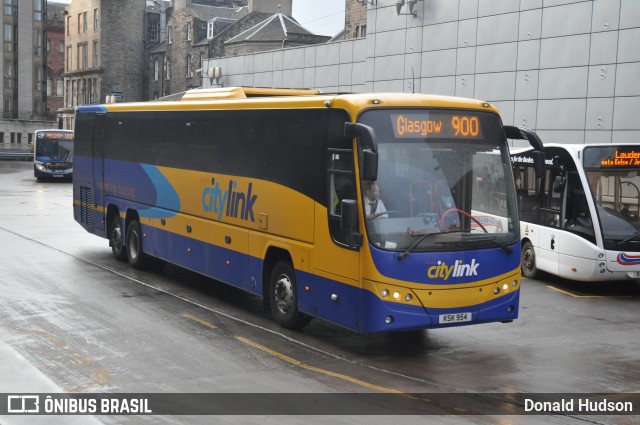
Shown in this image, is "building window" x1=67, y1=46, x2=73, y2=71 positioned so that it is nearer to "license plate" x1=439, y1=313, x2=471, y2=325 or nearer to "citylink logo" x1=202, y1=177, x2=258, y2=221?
"citylink logo" x1=202, y1=177, x2=258, y2=221

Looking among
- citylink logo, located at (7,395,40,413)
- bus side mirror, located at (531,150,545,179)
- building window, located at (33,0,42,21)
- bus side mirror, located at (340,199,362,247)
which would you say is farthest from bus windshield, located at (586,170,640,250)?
building window, located at (33,0,42,21)

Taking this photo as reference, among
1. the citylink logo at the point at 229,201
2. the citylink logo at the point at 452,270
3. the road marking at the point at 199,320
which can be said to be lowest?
the road marking at the point at 199,320

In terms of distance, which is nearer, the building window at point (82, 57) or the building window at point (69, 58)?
the building window at point (82, 57)

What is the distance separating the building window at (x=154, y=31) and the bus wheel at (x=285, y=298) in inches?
3483

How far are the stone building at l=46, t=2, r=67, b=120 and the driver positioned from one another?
10514 centimetres

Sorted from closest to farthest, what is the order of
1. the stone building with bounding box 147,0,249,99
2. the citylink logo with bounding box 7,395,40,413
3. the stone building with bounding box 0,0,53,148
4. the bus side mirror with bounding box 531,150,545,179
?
the citylink logo with bounding box 7,395,40,413 → the bus side mirror with bounding box 531,150,545,179 → the stone building with bounding box 147,0,249,99 → the stone building with bounding box 0,0,53,148

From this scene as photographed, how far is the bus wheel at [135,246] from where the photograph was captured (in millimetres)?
17781

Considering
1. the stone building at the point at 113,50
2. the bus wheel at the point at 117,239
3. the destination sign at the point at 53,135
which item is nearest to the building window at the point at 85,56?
the stone building at the point at 113,50

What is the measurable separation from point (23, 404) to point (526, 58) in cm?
2541

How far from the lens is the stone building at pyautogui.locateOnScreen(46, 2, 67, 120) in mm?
111375

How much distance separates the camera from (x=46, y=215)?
29641 mm

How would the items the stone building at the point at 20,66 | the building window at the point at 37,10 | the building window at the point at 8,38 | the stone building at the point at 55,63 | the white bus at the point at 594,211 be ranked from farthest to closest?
the stone building at the point at 55,63 < the building window at the point at 37,10 < the building window at the point at 8,38 < the stone building at the point at 20,66 < the white bus at the point at 594,211

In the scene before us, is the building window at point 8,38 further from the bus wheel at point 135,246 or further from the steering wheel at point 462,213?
the steering wheel at point 462,213

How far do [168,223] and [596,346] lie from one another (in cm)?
782
